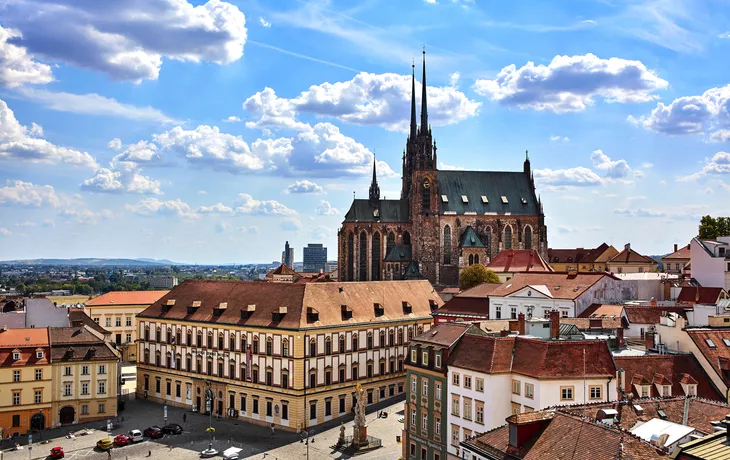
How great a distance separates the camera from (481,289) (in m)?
91.9

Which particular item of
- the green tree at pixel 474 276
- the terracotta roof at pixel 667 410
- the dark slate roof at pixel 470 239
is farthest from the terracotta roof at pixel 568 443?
the dark slate roof at pixel 470 239

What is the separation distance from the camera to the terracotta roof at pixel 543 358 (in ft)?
151

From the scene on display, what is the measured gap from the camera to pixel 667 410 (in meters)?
36.0

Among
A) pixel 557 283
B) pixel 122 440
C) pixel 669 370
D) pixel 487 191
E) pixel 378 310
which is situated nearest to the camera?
pixel 669 370

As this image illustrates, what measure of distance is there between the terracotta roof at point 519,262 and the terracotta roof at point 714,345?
66.1 meters

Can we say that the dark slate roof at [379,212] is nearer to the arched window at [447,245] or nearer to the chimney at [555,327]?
the arched window at [447,245]

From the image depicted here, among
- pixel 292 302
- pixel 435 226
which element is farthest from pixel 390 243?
pixel 292 302

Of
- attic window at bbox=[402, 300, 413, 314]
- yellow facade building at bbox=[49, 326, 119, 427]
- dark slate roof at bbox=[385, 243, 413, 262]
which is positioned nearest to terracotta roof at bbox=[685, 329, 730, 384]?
attic window at bbox=[402, 300, 413, 314]

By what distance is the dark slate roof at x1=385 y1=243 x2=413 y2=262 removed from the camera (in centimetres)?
15338

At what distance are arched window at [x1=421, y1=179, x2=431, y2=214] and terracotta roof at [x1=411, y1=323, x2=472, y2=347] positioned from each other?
9780cm

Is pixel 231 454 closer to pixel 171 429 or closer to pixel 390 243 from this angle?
pixel 171 429

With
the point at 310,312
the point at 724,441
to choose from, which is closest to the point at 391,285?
the point at 310,312

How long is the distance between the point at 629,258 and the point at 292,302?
10505cm

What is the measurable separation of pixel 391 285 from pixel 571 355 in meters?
47.8
